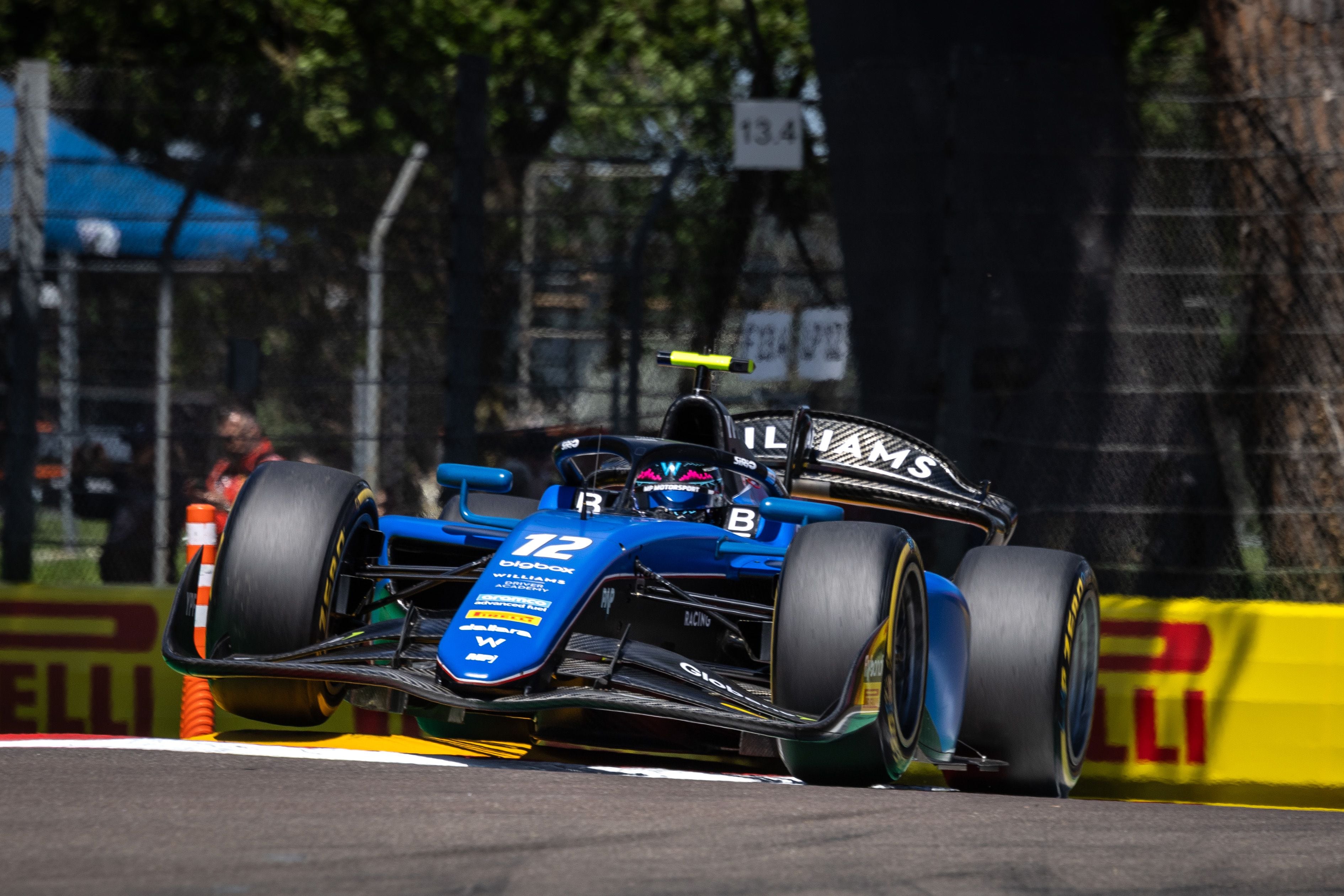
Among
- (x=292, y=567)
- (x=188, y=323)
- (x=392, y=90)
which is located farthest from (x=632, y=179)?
(x=292, y=567)

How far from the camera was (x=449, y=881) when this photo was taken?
3182mm

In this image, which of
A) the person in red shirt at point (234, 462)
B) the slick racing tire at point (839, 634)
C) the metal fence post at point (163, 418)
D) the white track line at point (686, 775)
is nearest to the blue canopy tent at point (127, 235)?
the metal fence post at point (163, 418)

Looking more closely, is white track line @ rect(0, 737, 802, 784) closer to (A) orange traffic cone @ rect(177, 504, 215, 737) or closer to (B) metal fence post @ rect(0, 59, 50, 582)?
(A) orange traffic cone @ rect(177, 504, 215, 737)

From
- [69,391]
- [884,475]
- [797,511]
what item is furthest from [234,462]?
[797,511]

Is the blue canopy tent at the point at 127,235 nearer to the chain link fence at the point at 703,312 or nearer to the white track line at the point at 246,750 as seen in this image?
the chain link fence at the point at 703,312

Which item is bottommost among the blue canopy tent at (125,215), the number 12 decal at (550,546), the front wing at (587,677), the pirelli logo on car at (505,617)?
the front wing at (587,677)

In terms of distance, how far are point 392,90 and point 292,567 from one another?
3.55 meters

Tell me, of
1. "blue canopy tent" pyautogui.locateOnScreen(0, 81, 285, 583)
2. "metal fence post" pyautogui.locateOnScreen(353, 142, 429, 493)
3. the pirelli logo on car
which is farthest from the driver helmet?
"blue canopy tent" pyautogui.locateOnScreen(0, 81, 285, 583)

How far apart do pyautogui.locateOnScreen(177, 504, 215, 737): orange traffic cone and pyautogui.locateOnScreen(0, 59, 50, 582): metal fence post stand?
4.85 ft

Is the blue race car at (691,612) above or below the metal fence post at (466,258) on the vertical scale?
below

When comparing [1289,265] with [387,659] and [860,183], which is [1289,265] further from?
[387,659]

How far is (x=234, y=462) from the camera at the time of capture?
7867 millimetres

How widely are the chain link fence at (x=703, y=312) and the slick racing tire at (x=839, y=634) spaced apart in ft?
8.51

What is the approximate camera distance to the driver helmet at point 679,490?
5758mm
